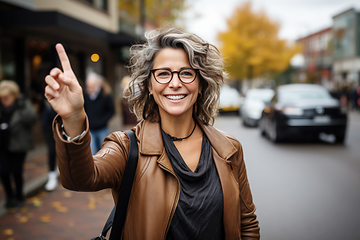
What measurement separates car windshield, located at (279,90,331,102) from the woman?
8.93 metres

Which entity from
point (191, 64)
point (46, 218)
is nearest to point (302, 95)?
point (46, 218)

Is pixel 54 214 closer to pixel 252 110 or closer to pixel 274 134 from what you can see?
pixel 274 134

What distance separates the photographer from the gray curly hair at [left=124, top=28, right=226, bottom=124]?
6.36 ft

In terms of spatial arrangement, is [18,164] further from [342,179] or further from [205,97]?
[342,179]

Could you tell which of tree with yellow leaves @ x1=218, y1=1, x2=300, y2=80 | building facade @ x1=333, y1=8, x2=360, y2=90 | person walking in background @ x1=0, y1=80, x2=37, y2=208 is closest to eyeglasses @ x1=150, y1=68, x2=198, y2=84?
person walking in background @ x1=0, y1=80, x2=37, y2=208

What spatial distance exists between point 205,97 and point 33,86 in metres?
10.7

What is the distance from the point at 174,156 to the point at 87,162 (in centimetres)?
54

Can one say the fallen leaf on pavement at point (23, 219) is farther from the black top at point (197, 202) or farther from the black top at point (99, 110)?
the black top at point (197, 202)

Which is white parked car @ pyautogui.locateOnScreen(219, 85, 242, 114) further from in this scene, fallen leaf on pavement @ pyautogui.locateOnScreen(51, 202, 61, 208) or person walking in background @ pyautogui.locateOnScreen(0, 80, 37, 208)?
fallen leaf on pavement @ pyautogui.locateOnScreen(51, 202, 61, 208)

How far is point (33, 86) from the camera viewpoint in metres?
11.6

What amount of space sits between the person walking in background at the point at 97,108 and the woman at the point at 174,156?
14.5ft

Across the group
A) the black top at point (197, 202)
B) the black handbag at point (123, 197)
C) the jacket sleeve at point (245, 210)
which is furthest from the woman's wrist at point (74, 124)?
the jacket sleeve at point (245, 210)

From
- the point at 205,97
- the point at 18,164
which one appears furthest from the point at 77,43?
the point at 205,97

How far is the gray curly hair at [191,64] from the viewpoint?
6.36ft
